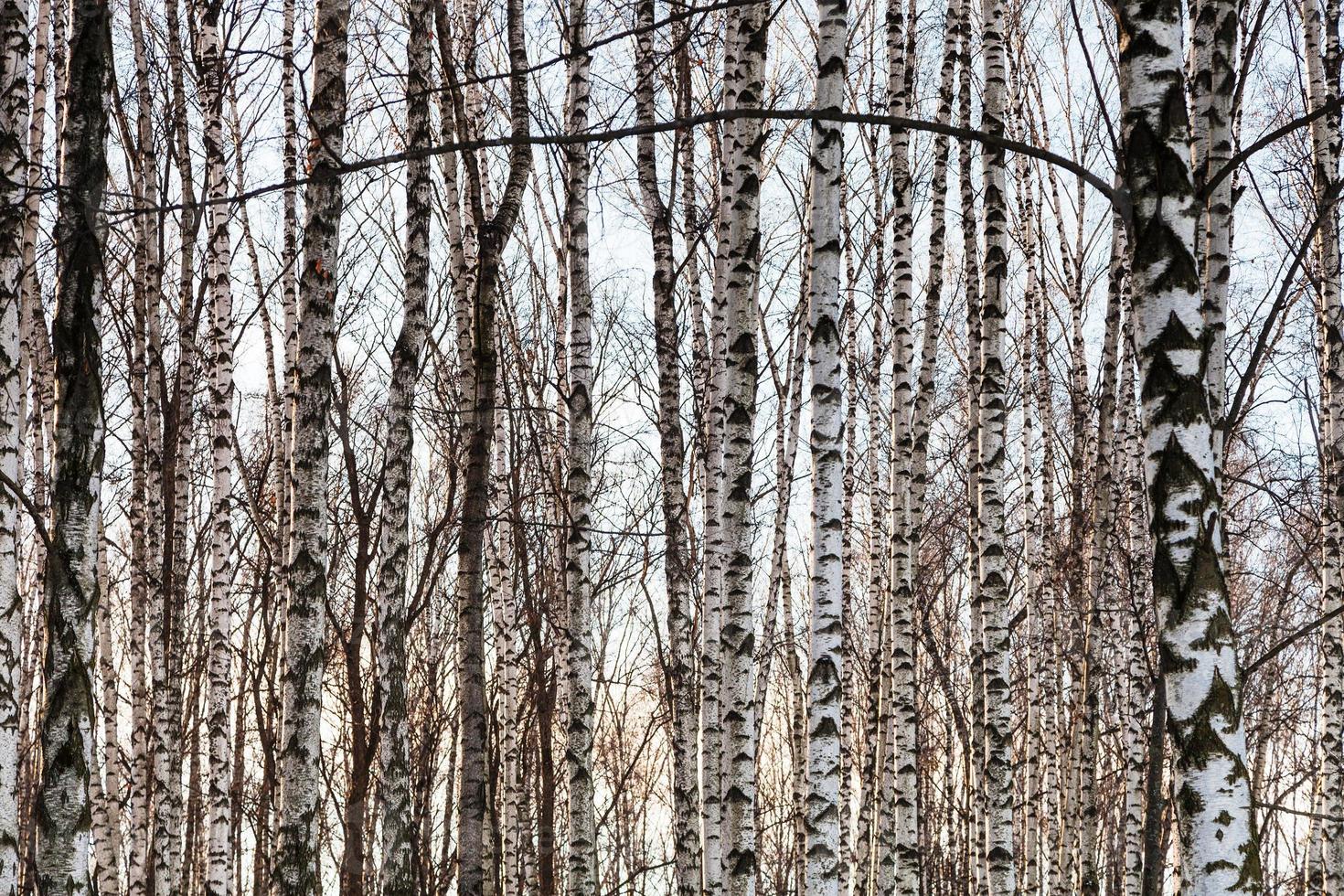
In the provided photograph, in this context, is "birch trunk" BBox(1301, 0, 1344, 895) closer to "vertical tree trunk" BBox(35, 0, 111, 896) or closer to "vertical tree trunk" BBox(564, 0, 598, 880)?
"vertical tree trunk" BBox(564, 0, 598, 880)

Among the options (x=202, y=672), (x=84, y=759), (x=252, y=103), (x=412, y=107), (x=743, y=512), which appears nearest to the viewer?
(x=84, y=759)

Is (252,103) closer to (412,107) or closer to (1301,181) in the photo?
(412,107)

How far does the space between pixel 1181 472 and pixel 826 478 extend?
2574mm

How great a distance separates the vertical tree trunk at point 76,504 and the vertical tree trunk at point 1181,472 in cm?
345

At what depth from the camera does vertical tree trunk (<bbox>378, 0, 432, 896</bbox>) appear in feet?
21.6

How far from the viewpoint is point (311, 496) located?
533 centimetres

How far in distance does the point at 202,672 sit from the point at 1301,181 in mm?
13066

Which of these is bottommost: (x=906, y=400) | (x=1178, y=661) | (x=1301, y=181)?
(x=1178, y=661)

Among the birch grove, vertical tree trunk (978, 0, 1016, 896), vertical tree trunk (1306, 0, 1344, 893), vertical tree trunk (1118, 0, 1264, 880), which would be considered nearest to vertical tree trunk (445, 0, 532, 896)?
the birch grove

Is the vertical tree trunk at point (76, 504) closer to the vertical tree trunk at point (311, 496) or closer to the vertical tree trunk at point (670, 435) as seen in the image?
the vertical tree trunk at point (311, 496)

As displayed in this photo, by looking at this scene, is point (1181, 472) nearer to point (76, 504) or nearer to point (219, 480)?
point (76, 504)

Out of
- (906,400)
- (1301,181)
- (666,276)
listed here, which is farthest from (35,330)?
(1301,181)

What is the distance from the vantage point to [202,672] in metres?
14.1

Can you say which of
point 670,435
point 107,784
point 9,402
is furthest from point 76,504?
point 107,784
